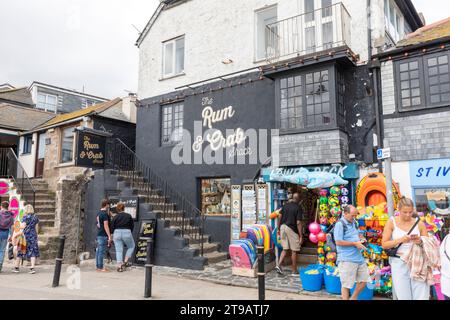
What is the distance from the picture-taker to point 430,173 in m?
7.81

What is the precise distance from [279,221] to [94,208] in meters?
6.68

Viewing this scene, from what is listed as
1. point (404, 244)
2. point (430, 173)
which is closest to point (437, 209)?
point (430, 173)

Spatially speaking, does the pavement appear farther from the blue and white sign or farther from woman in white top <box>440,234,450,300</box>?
the blue and white sign

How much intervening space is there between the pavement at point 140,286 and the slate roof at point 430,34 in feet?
20.6

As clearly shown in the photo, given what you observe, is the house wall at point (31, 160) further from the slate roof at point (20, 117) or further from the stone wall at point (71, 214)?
the stone wall at point (71, 214)

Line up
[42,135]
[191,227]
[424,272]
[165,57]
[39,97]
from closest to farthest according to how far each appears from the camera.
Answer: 1. [424,272]
2. [191,227]
3. [165,57]
4. [42,135]
5. [39,97]

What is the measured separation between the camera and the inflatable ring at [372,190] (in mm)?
7949

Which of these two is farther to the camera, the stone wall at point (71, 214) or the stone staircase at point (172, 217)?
the stone wall at point (71, 214)

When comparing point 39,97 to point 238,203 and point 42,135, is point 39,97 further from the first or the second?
point 238,203

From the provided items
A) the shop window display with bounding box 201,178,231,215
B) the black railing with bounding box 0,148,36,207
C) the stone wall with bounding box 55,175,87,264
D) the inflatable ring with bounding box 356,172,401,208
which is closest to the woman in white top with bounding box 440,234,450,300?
the inflatable ring with bounding box 356,172,401,208

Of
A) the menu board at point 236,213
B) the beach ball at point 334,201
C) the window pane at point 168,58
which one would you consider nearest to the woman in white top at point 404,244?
the beach ball at point 334,201

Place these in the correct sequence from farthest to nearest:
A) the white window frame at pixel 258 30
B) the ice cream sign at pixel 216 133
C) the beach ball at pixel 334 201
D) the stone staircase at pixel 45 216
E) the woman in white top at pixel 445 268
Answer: the white window frame at pixel 258 30 → the ice cream sign at pixel 216 133 → the stone staircase at pixel 45 216 → the beach ball at pixel 334 201 → the woman in white top at pixel 445 268

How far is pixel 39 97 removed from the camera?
79.5 feet

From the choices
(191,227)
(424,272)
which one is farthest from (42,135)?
(424,272)
